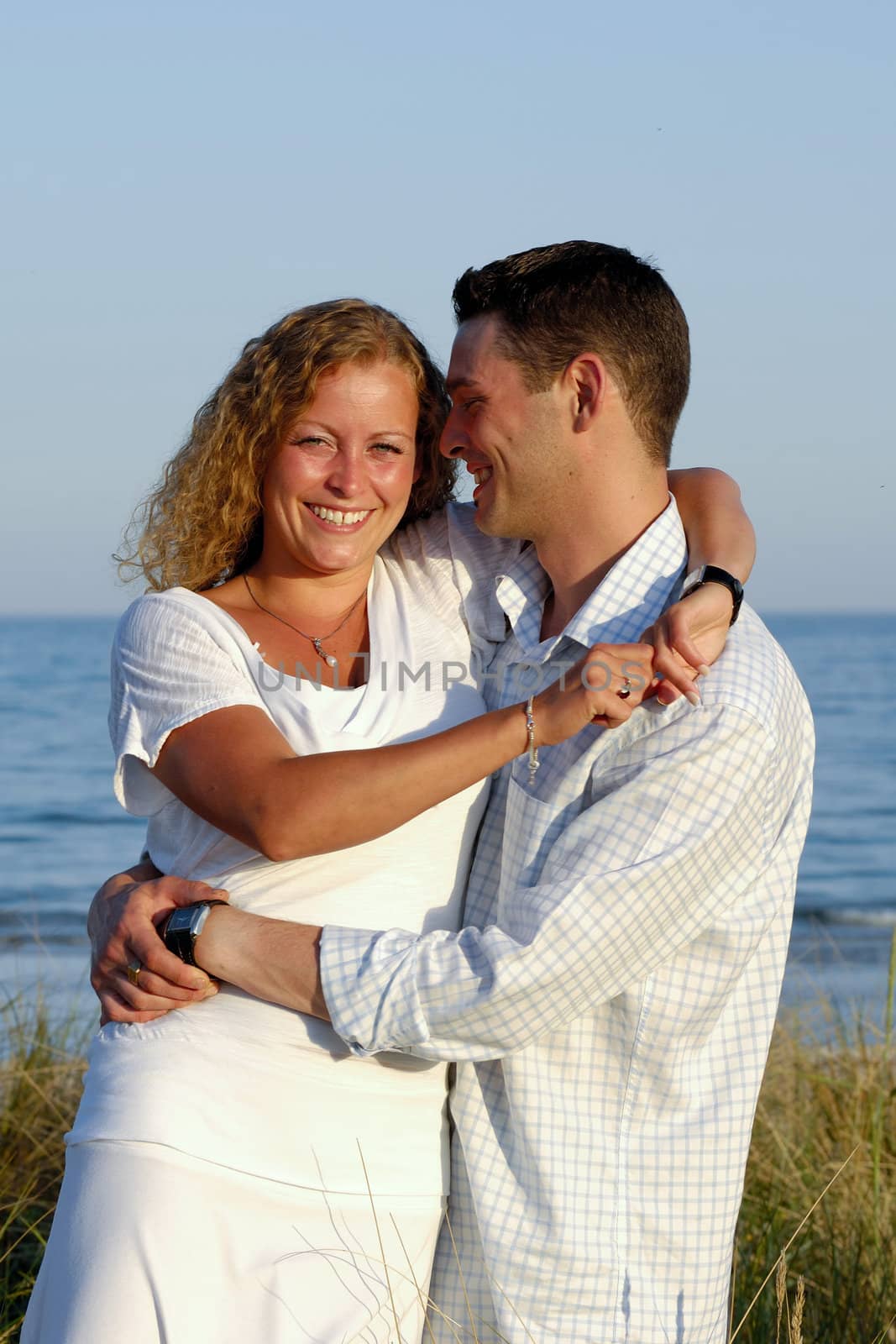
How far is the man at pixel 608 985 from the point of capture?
2.43m

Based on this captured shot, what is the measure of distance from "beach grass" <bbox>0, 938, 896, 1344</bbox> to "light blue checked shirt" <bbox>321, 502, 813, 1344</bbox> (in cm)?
51

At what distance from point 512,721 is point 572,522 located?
630 millimetres

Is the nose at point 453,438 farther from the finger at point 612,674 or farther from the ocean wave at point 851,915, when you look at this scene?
the ocean wave at point 851,915

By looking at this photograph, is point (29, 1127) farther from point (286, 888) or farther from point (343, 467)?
point (343, 467)

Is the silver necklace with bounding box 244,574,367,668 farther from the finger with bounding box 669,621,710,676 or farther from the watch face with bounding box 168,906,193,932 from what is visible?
the finger with bounding box 669,621,710,676

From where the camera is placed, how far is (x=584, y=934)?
2.42 meters

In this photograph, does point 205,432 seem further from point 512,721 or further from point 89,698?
point 89,698

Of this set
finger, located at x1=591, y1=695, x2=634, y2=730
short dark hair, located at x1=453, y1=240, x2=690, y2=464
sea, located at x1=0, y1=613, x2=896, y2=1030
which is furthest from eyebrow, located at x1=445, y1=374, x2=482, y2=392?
sea, located at x1=0, y1=613, x2=896, y2=1030

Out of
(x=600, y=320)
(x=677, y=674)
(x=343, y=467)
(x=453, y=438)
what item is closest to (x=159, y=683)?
(x=343, y=467)

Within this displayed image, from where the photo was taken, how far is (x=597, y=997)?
248cm

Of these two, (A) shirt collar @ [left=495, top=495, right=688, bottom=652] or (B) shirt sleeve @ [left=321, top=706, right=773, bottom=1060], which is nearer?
(B) shirt sleeve @ [left=321, top=706, right=773, bottom=1060]

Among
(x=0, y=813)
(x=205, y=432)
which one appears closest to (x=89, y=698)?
(x=0, y=813)

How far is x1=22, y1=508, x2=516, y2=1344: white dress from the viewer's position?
7.84 feet

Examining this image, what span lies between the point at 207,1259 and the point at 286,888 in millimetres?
653
